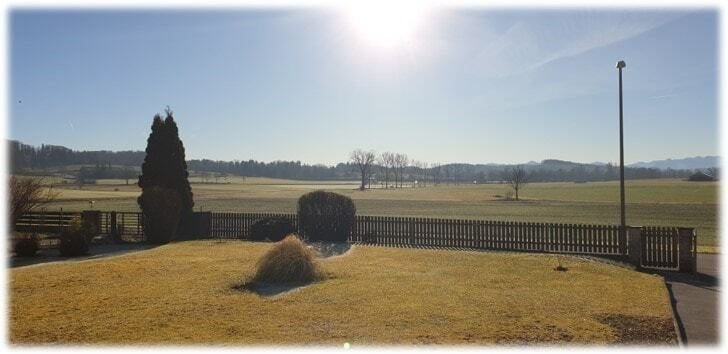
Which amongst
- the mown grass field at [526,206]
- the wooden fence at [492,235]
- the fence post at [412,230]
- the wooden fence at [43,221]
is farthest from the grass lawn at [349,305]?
the wooden fence at [43,221]

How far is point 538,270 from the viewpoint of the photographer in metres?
12.9

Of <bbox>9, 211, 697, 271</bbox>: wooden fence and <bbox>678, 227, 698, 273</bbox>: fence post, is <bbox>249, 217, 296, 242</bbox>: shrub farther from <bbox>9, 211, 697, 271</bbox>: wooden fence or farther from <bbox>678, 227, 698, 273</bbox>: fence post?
<bbox>678, 227, 698, 273</bbox>: fence post

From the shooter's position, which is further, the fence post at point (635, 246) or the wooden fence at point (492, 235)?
the fence post at point (635, 246)

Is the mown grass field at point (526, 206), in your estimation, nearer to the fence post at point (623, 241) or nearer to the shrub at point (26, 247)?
the fence post at point (623, 241)

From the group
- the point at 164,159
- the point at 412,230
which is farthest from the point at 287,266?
the point at 164,159

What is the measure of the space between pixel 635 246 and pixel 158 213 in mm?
16437

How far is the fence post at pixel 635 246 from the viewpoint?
14406 millimetres

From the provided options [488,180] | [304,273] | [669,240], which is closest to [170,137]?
[304,273]

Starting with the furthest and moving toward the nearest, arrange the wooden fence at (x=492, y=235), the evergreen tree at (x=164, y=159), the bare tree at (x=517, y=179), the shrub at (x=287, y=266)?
the bare tree at (x=517, y=179) → the evergreen tree at (x=164, y=159) → the wooden fence at (x=492, y=235) → the shrub at (x=287, y=266)

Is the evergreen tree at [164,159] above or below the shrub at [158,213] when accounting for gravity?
above

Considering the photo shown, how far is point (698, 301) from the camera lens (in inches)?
377

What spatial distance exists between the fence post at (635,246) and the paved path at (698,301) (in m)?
1.22

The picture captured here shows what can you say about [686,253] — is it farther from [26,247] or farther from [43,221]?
[43,221]

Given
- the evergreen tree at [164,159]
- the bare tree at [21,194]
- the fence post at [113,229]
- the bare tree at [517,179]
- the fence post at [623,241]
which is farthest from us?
the bare tree at [517,179]
